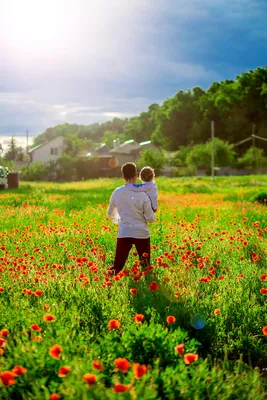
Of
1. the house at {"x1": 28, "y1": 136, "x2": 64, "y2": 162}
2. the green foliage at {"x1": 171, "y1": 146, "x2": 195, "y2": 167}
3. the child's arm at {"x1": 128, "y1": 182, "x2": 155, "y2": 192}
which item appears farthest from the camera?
the house at {"x1": 28, "y1": 136, "x2": 64, "y2": 162}

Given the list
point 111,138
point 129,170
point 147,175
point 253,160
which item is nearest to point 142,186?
point 147,175

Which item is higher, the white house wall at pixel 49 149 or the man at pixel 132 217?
the white house wall at pixel 49 149

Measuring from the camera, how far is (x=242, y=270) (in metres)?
6.55

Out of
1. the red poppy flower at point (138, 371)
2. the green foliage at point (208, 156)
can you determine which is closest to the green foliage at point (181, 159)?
the green foliage at point (208, 156)

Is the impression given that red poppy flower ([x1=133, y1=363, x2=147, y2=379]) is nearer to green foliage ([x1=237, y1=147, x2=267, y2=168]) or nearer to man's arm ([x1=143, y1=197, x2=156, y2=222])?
man's arm ([x1=143, y1=197, x2=156, y2=222])

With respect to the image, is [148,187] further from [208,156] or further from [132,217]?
[208,156]

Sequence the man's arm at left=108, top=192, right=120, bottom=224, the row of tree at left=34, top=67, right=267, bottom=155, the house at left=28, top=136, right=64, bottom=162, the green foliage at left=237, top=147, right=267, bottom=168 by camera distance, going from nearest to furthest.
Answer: the man's arm at left=108, top=192, right=120, bottom=224, the green foliage at left=237, top=147, right=267, bottom=168, the row of tree at left=34, top=67, right=267, bottom=155, the house at left=28, top=136, right=64, bottom=162

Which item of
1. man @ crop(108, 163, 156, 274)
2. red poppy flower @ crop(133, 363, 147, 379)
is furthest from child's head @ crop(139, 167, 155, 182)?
red poppy flower @ crop(133, 363, 147, 379)

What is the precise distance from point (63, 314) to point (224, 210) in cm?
1132

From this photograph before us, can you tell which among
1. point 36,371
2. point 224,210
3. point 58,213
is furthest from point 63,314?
point 224,210

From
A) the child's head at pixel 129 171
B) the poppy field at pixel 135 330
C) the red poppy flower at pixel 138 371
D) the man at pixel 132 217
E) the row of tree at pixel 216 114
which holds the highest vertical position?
the row of tree at pixel 216 114

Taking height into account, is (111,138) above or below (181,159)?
above

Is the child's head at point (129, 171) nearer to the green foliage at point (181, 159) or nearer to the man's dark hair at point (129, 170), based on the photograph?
the man's dark hair at point (129, 170)

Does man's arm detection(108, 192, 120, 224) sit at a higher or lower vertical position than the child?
lower
